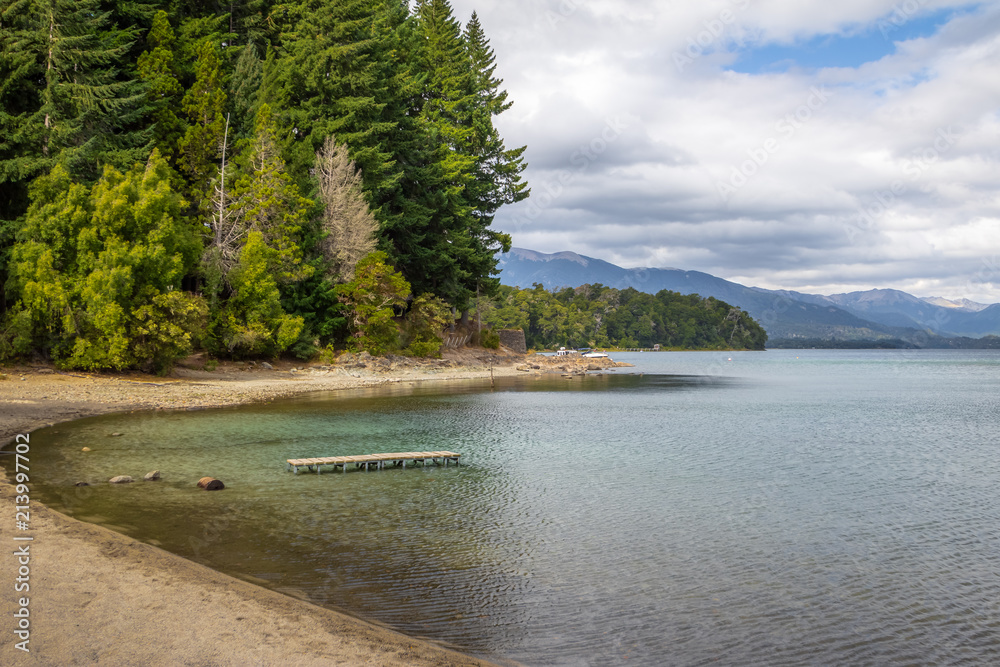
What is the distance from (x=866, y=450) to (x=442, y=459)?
634 inches

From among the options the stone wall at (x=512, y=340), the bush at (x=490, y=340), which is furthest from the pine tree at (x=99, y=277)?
the stone wall at (x=512, y=340)

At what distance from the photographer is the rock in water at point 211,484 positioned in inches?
632

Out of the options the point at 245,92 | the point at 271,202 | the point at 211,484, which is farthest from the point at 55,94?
the point at 211,484

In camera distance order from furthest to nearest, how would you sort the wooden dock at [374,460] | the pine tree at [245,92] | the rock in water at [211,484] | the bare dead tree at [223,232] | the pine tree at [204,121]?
1. the pine tree at [245,92]
2. the pine tree at [204,121]
3. the bare dead tree at [223,232]
4. the wooden dock at [374,460]
5. the rock in water at [211,484]

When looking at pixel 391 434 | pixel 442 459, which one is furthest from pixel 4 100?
pixel 442 459

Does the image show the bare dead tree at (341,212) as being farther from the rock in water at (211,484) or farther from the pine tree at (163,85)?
the rock in water at (211,484)

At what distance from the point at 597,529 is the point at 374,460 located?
852 centimetres

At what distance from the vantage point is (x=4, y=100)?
3794 cm

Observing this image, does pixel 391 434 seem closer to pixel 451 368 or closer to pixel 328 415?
pixel 328 415

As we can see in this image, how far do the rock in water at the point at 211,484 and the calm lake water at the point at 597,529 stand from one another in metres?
0.26

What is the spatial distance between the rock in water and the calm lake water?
26cm

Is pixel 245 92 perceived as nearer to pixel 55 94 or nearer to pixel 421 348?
pixel 55 94

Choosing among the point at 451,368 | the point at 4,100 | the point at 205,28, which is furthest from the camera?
the point at 451,368

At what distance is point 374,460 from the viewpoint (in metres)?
20.0
